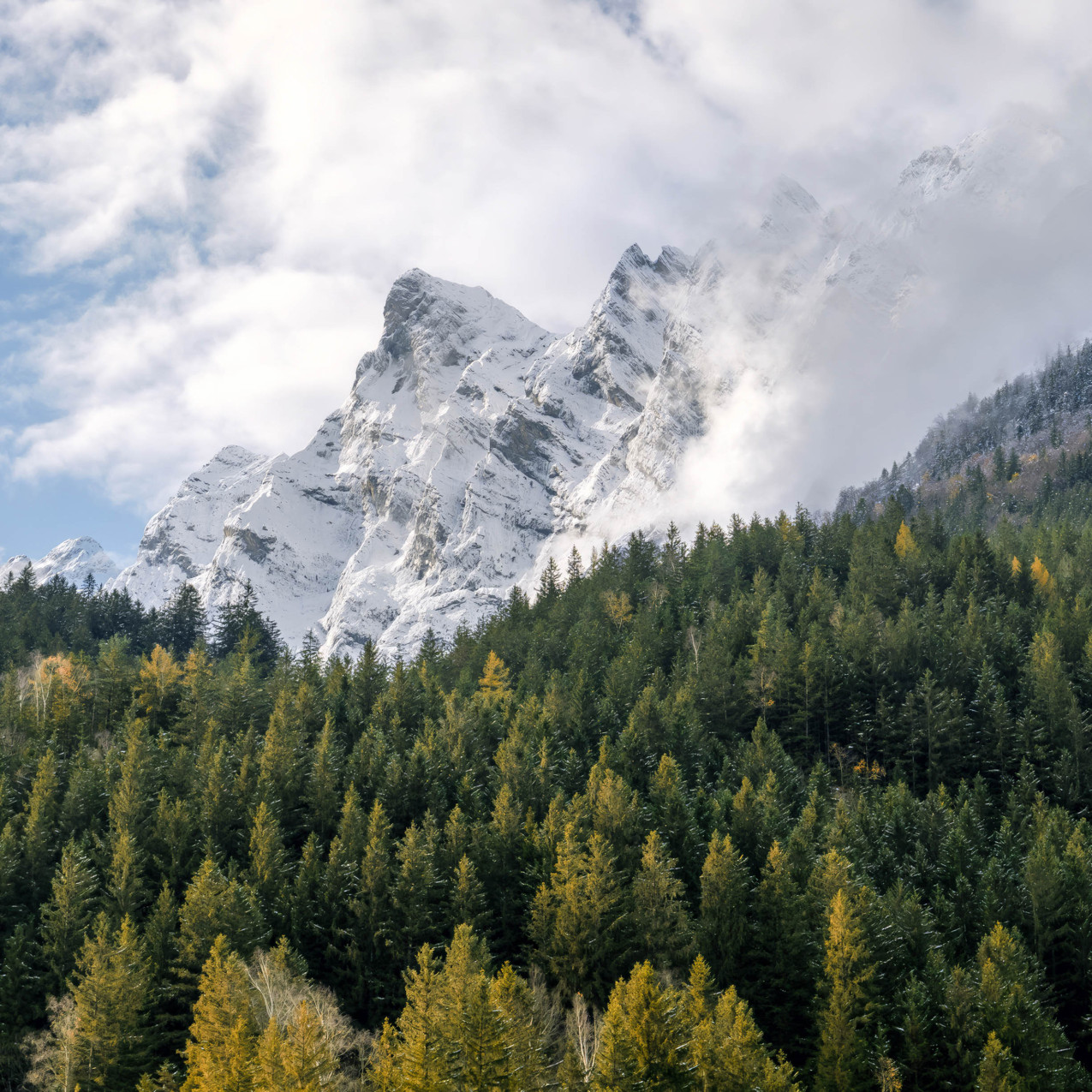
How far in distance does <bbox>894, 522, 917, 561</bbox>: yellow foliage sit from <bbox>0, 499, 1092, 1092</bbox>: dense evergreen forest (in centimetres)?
825

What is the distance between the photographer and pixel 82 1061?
42.2m

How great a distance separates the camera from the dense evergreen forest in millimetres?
39156

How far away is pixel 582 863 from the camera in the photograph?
49688 mm

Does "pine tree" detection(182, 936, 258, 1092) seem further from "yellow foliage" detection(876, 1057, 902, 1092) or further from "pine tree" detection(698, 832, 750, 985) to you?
"yellow foliage" detection(876, 1057, 902, 1092)

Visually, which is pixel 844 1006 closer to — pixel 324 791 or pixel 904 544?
pixel 324 791

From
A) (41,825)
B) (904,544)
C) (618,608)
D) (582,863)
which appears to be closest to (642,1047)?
(582,863)

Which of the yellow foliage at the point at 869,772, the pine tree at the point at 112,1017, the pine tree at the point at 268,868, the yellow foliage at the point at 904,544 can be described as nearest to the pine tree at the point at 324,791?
the pine tree at the point at 268,868

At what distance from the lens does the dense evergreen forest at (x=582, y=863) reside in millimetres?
39156

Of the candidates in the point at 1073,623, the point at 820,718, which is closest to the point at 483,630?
the point at 820,718

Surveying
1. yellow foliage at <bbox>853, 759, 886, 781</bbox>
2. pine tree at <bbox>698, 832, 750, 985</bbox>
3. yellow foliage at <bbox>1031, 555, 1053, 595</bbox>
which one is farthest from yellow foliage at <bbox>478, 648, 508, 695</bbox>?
yellow foliage at <bbox>1031, 555, 1053, 595</bbox>

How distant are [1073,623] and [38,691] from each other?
7939 cm

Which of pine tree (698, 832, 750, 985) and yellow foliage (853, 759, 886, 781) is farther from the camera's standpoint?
yellow foliage (853, 759, 886, 781)

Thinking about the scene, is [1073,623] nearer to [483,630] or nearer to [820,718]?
[820,718]

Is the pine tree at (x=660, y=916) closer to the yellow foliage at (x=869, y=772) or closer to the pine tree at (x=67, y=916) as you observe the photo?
the yellow foliage at (x=869, y=772)
